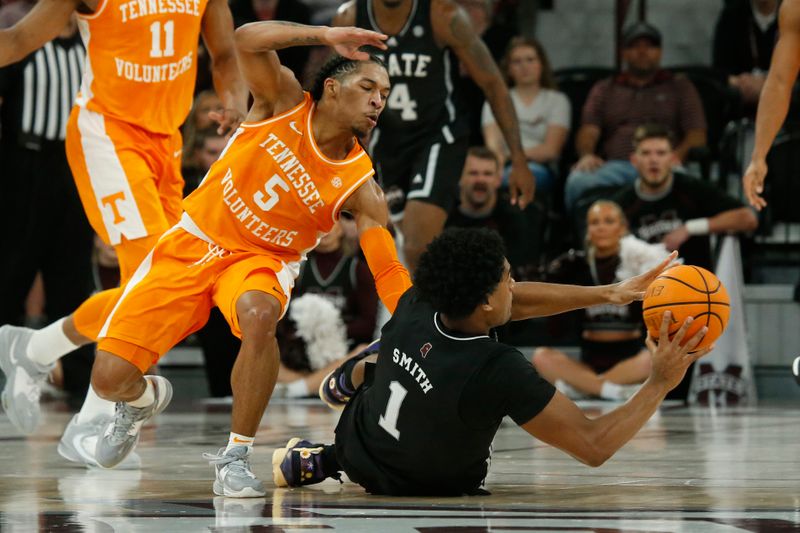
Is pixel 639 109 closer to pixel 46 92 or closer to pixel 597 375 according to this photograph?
pixel 597 375

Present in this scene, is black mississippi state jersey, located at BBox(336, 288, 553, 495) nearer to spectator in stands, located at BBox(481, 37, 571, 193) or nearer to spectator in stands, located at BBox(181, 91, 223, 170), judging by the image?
Result: spectator in stands, located at BBox(181, 91, 223, 170)

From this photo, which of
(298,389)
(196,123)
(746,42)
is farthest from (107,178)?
(746,42)

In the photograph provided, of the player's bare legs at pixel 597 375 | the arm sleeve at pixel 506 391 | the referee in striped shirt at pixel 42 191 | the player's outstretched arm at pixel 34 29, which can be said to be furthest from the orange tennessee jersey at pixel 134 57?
the player's bare legs at pixel 597 375

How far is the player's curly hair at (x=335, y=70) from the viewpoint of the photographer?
17.4 ft

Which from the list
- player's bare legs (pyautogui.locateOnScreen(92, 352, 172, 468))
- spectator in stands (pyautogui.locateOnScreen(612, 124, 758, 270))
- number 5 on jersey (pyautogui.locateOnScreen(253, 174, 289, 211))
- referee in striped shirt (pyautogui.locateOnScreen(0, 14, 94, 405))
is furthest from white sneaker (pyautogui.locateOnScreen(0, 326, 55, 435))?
spectator in stands (pyautogui.locateOnScreen(612, 124, 758, 270))

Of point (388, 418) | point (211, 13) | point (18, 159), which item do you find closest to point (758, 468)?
point (388, 418)

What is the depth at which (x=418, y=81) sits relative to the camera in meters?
8.08

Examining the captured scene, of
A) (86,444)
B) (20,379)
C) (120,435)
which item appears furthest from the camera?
(20,379)

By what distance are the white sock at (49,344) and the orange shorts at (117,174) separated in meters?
0.53

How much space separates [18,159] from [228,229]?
13.3ft

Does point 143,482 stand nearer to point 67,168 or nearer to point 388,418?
point 388,418

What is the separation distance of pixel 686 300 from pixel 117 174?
8.53ft

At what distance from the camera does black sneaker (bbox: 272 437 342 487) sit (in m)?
4.96

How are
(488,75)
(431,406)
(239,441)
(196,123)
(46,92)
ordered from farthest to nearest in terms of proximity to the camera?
(196,123) < (46,92) < (488,75) < (239,441) < (431,406)
